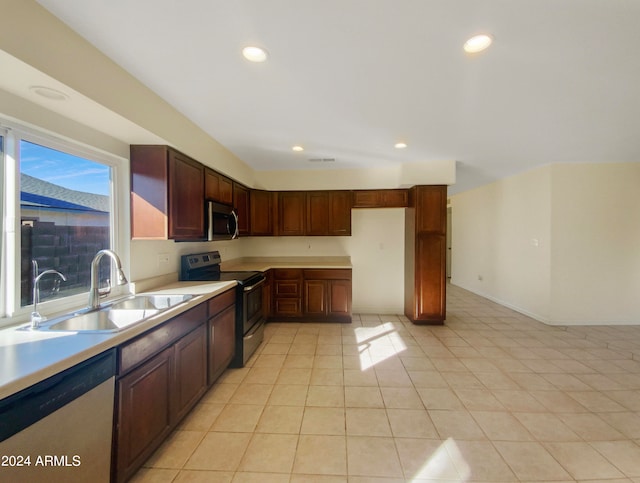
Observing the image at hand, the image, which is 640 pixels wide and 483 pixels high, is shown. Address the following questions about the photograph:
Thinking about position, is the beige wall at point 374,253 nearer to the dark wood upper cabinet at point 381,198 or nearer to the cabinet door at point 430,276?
the dark wood upper cabinet at point 381,198

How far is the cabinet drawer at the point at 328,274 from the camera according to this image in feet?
13.4

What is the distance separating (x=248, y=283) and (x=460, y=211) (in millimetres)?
5707

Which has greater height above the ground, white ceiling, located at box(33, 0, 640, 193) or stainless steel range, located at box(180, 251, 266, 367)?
white ceiling, located at box(33, 0, 640, 193)

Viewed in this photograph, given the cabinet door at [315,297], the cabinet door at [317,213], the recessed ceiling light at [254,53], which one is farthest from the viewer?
the cabinet door at [317,213]

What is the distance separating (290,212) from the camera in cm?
439

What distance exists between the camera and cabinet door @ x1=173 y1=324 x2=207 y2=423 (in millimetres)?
1799

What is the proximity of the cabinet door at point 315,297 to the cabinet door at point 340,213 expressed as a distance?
0.88 metres

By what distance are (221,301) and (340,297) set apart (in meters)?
2.10

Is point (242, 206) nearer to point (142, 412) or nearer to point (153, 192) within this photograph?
point (153, 192)

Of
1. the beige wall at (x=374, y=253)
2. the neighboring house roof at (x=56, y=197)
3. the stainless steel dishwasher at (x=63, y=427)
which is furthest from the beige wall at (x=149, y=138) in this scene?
the stainless steel dishwasher at (x=63, y=427)

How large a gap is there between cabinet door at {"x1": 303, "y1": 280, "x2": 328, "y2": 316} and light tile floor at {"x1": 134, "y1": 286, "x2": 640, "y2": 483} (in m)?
0.71

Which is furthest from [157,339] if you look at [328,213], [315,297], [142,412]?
[328,213]

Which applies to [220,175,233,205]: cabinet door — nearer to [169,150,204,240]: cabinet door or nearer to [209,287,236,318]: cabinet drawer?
[169,150,204,240]: cabinet door

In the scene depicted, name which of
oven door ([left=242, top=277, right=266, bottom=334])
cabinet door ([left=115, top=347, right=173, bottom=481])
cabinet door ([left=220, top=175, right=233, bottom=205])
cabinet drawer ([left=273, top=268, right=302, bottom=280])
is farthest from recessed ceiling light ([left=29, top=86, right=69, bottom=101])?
cabinet drawer ([left=273, top=268, right=302, bottom=280])
